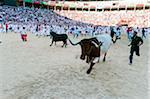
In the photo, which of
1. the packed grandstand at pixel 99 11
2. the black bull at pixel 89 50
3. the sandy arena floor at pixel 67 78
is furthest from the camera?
the packed grandstand at pixel 99 11

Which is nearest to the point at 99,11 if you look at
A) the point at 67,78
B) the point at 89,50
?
the point at 89,50

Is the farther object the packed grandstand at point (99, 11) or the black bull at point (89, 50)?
the packed grandstand at point (99, 11)

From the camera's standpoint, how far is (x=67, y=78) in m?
11.6

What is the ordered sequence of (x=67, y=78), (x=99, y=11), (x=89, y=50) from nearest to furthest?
1. (x=67, y=78)
2. (x=89, y=50)
3. (x=99, y=11)

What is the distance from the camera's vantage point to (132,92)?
33.3 feet

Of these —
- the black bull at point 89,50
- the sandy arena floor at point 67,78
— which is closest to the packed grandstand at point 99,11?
the sandy arena floor at point 67,78

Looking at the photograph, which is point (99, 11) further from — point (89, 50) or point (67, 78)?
point (67, 78)

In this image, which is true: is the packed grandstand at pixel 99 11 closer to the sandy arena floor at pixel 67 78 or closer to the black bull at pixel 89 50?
the sandy arena floor at pixel 67 78

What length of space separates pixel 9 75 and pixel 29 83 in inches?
56.8

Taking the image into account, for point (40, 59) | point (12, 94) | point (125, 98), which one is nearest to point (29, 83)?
point (12, 94)

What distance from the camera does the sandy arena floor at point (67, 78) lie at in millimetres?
9641

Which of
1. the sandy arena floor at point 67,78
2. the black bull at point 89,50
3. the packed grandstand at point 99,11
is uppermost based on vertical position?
the packed grandstand at point 99,11

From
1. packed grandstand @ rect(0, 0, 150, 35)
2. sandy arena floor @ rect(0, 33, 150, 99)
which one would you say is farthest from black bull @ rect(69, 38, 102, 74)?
packed grandstand @ rect(0, 0, 150, 35)

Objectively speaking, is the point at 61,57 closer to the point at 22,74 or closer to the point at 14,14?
the point at 22,74
